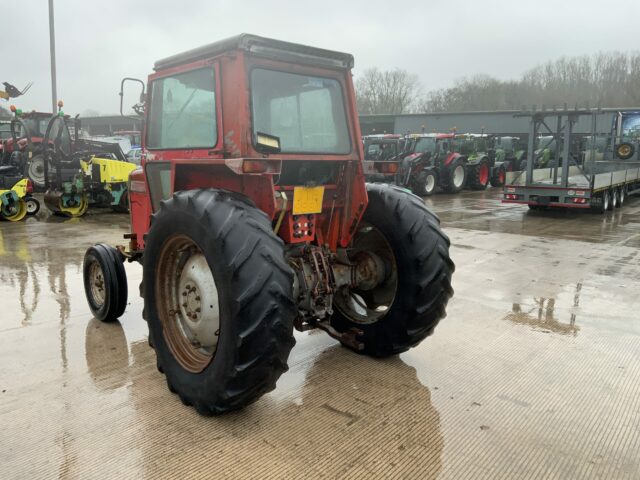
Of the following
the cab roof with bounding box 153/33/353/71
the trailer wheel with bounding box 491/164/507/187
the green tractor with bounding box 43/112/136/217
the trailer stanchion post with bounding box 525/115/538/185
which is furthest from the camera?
the trailer wheel with bounding box 491/164/507/187

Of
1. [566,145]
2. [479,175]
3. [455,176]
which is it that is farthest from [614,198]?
[479,175]

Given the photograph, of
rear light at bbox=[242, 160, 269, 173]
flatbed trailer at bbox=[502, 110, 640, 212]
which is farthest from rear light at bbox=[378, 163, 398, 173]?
flatbed trailer at bbox=[502, 110, 640, 212]

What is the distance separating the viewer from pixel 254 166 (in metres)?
2.82

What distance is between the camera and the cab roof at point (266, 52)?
3146mm

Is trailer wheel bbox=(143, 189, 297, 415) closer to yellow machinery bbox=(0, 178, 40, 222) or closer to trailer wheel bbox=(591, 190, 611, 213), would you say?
yellow machinery bbox=(0, 178, 40, 222)

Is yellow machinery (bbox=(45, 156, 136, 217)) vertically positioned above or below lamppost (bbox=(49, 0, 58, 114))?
below

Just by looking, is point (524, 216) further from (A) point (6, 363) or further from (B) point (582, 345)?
(A) point (6, 363)

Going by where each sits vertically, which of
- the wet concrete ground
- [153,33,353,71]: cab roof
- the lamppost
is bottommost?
the wet concrete ground

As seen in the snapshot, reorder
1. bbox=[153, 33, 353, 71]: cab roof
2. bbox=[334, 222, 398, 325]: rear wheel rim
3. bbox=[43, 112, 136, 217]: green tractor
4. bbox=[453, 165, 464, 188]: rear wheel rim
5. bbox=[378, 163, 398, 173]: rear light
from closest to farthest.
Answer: bbox=[153, 33, 353, 71]: cab roof, bbox=[378, 163, 398, 173]: rear light, bbox=[334, 222, 398, 325]: rear wheel rim, bbox=[43, 112, 136, 217]: green tractor, bbox=[453, 165, 464, 188]: rear wheel rim

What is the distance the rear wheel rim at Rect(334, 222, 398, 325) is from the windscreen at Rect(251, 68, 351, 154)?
0.69 metres

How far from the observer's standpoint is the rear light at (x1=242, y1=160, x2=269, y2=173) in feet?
9.18

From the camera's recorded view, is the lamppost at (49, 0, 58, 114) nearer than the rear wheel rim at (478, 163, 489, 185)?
Yes

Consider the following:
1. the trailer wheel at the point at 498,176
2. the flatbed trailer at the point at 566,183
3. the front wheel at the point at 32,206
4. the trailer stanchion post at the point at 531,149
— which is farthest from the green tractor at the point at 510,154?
the front wheel at the point at 32,206

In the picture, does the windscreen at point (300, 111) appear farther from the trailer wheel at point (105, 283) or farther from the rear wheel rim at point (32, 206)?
the rear wheel rim at point (32, 206)
